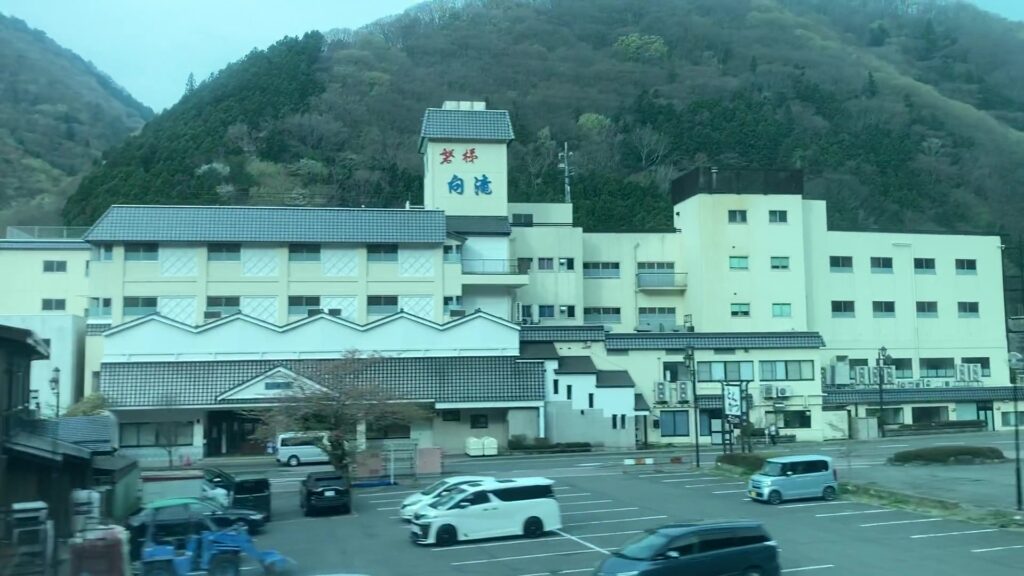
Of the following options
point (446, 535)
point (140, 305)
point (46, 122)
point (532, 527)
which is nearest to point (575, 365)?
point (140, 305)

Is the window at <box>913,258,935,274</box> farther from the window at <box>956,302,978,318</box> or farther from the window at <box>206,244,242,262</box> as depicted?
the window at <box>206,244,242,262</box>

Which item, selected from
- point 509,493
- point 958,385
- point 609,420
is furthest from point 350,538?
point 958,385

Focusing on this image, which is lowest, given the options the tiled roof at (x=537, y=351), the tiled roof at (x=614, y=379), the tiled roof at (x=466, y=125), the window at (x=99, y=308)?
the tiled roof at (x=614, y=379)

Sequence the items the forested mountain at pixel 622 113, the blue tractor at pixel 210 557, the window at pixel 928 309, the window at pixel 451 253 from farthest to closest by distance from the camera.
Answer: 1. the forested mountain at pixel 622 113
2. the window at pixel 928 309
3. the window at pixel 451 253
4. the blue tractor at pixel 210 557

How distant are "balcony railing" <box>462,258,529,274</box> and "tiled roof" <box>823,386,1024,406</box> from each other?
2073 centimetres

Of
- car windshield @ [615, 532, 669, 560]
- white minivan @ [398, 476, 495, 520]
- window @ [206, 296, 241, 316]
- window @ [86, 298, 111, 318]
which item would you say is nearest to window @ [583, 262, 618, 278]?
window @ [206, 296, 241, 316]

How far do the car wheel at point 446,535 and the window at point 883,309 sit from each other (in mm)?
46173

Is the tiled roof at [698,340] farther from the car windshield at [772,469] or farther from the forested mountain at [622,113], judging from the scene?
the car windshield at [772,469]

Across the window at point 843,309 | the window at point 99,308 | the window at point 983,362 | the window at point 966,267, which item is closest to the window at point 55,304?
the window at point 99,308

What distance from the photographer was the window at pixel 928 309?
202 ft

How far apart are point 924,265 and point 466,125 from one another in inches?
1260

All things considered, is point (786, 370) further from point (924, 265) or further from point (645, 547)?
point (645, 547)

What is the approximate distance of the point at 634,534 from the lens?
904 inches

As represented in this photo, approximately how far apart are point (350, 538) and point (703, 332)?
3536 cm
